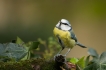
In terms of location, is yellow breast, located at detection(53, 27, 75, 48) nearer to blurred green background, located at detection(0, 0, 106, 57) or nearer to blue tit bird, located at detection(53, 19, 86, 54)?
blue tit bird, located at detection(53, 19, 86, 54)

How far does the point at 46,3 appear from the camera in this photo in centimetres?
338

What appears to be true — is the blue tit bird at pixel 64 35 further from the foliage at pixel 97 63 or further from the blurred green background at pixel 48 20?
the blurred green background at pixel 48 20

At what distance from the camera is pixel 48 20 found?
323cm

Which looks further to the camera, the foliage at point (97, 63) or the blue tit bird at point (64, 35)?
the blue tit bird at point (64, 35)

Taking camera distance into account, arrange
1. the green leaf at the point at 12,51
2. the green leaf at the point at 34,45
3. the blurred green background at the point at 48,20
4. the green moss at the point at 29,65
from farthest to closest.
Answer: the blurred green background at the point at 48,20
the green leaf at the point at 34,45
the green leaf at the point at 12,51
the green moss at the point at 29,65

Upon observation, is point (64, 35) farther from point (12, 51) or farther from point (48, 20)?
point (48, 20)

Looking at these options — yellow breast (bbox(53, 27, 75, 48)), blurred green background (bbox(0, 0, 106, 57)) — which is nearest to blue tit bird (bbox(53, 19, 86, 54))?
yellow breast (bbox(53, 27, 75, 48))

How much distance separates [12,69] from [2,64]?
40 mm

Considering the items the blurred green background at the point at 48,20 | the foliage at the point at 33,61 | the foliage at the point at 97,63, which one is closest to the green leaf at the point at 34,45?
the foliage at the point at 33,61

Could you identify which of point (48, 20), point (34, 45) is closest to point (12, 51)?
point (34, 45)

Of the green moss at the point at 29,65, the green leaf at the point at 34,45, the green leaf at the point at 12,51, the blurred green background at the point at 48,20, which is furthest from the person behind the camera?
the blurred green background at the point at 48,20

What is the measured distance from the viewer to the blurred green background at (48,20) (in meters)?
3.07

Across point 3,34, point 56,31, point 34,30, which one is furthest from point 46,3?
point 56,31

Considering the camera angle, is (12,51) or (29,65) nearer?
(29,65)
